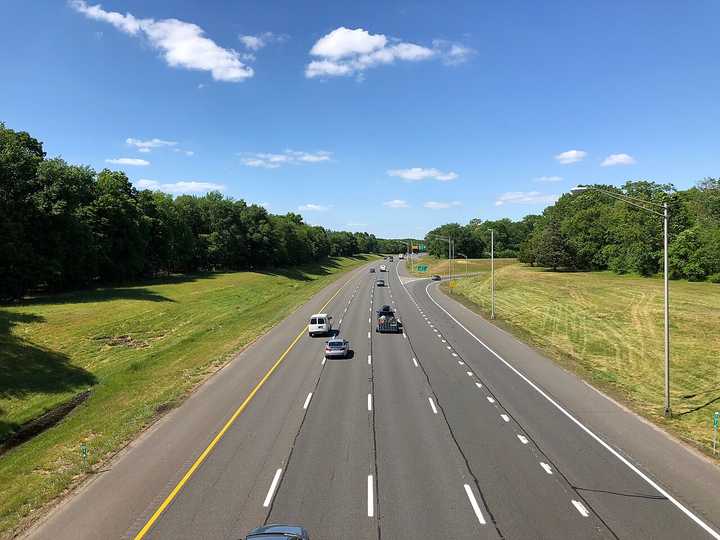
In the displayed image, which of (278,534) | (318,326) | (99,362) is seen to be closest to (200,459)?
(278,534)

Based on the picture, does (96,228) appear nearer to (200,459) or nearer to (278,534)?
(200,459)

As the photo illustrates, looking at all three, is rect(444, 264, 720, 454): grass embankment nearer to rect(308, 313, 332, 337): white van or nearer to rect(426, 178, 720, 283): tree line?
rect(426, 178, 720, 283): tree line

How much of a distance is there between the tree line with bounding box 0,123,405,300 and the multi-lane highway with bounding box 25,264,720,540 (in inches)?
1602

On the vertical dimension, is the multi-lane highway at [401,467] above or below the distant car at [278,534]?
below

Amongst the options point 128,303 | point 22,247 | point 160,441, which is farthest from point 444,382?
point 22,247

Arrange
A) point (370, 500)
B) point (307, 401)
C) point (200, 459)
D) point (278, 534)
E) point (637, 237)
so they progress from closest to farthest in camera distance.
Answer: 1. point (278, 534)
2. point (370, 500)
3. point (200, 459)
4. point (307, 401)
5. point (637, 237)

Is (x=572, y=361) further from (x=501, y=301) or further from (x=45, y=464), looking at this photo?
(x=501, y=301)

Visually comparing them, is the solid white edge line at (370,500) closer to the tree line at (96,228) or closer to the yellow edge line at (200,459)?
the yellow edge line at (200,459)

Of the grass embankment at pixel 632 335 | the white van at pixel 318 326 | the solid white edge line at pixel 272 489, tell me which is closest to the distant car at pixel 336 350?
the white van at pixel 318 326

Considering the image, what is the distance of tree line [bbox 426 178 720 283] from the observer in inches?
3246

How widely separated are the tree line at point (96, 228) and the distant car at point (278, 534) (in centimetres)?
5229

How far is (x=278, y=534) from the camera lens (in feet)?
31.2

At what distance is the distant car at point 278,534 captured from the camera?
9.39m

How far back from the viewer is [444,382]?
24.9 m
